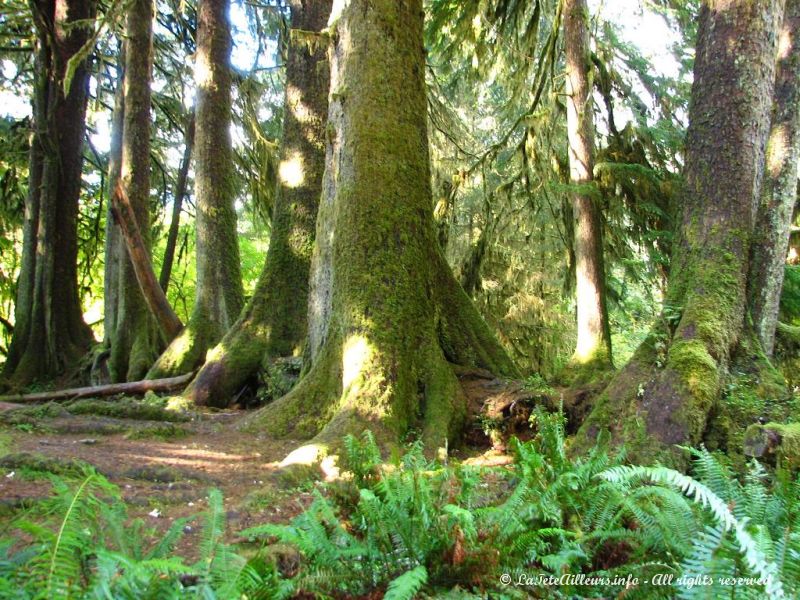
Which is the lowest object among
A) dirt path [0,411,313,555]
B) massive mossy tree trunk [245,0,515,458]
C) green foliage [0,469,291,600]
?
dirt path [0,411,313,555]

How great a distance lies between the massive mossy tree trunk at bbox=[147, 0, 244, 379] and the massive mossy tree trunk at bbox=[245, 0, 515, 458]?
3293 mm

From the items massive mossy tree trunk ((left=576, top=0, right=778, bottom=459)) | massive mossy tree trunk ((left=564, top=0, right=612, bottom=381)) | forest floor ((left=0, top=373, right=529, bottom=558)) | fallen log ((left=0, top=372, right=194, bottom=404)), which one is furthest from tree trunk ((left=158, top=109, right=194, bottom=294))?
massive mossy tree trunk ((left=576, top=0, right=778, bottom=459))

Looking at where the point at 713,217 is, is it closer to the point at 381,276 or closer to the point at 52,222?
the point at 381,276

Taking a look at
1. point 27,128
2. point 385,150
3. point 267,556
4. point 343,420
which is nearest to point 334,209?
point 385,150

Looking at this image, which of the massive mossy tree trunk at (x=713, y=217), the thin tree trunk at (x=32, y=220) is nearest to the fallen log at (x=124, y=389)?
the thin tree trunk at (x=32, y=220)

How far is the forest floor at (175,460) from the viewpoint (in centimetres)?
370

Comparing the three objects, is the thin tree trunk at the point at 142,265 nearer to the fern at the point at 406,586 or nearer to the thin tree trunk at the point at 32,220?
the thin tree trunk at the point at 32,220

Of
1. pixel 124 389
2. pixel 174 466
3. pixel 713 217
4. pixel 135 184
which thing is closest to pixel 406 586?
pixel 174 466

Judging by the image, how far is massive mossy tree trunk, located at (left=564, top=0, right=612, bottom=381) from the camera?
8133 mm

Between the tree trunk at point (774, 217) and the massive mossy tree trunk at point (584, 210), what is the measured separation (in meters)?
2.75

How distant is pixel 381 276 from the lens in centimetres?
580

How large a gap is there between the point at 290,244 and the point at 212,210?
1.94 meters

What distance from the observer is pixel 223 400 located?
25.3ft

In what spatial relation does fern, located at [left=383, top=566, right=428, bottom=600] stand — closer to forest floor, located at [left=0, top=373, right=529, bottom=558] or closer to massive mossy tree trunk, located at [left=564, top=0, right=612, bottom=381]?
forest floor, located at [left=0, top=373, right=529, bottom=558]
